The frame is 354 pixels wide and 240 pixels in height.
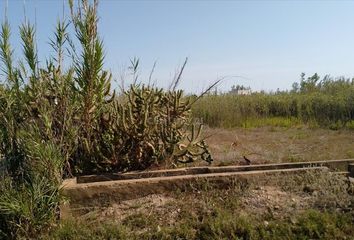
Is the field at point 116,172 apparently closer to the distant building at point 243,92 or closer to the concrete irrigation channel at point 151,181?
the concrete irrigation channel at point 151,181

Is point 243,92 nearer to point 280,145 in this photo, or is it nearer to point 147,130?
point 280,145

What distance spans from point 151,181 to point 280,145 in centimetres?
437

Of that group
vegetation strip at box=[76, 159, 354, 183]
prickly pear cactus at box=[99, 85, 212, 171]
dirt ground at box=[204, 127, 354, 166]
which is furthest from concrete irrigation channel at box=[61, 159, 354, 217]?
→ dirt ground at box=[204, 127, 354, 166]

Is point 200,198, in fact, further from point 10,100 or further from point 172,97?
point 10,100

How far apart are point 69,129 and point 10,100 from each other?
80 centimetres

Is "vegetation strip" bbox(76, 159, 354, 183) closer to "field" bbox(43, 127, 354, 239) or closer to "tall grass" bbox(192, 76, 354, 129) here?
"field" bbox(43, 127, 354, 239)

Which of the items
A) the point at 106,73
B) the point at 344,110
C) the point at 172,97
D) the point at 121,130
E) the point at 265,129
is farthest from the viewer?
the point at 344,110

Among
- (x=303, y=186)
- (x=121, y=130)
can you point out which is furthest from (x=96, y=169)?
(x=303, y=186)

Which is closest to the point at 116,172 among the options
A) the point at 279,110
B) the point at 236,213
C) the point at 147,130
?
the point at 147,130

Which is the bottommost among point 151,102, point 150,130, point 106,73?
Answer: point 150,130

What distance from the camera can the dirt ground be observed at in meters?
6.55

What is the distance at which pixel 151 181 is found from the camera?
15.0ft

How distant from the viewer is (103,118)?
521 centimetres

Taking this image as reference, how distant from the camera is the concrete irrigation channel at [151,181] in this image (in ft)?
14.3
